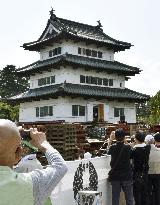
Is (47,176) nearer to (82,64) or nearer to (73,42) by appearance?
(82,64)

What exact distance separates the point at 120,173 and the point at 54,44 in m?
34.5

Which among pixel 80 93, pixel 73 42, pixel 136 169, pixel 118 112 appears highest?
pixel 73 42

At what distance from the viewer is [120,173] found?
7617 mm

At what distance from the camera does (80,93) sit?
36.3 m

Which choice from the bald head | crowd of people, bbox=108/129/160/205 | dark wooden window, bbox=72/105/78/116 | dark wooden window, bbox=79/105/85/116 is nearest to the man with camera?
the bald head

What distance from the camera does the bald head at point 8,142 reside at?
230cm

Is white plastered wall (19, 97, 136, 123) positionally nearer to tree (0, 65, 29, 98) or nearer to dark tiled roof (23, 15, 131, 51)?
dark tiled roof (23, 15, 131, 51)

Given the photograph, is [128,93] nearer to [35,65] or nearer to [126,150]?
[35,65]

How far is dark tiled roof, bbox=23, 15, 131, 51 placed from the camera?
39.7m

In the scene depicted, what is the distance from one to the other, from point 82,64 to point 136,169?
1179 inches

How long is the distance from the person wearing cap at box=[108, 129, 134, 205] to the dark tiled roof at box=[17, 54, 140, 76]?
2928 centimetres

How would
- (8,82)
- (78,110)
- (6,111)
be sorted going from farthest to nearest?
(8,82) < (6,111) < (78,110)

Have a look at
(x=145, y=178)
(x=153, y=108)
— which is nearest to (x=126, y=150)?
(x=145, y=178)

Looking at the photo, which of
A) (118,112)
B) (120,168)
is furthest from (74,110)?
(120,168)
